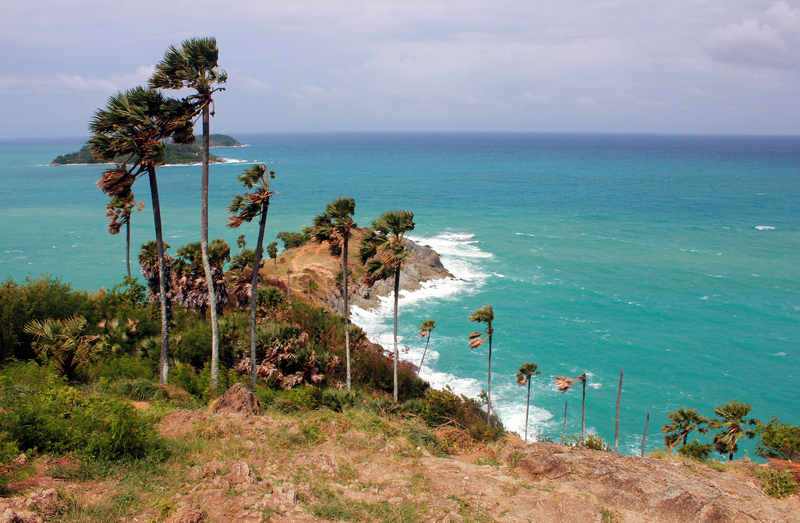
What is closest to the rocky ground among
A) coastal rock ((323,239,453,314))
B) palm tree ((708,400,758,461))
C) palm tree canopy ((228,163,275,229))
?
palm tree canopy ((228,163,275,229))

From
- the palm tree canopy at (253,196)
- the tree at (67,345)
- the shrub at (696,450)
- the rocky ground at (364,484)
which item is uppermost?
the palm tree canopy at (253,196)

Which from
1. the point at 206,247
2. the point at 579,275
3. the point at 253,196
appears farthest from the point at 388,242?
the point at 579,275

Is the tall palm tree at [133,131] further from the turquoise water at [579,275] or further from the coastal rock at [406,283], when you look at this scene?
the coastal rock at [406,283]

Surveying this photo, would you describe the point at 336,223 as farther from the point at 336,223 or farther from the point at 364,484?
the point at 364,484

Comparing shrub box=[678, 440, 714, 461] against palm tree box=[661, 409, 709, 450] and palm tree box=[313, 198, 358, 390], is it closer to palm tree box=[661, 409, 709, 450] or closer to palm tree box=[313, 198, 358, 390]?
palm tree box=[661, 409, 709, 450]

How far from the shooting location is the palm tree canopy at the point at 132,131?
15.0 metres

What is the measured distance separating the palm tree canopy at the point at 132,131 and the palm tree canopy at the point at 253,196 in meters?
2.82

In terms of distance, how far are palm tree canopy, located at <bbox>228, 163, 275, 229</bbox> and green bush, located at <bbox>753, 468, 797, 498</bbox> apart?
1773 centimetres

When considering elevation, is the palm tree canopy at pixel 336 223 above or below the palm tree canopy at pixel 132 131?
below

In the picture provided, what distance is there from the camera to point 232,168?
167 metres

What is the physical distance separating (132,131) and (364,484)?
1364cm

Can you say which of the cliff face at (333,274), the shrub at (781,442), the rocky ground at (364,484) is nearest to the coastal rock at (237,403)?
the rocky ground at (364,484)

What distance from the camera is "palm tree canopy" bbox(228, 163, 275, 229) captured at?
17.3 m

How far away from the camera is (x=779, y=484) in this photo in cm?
1170
